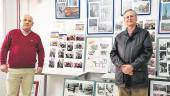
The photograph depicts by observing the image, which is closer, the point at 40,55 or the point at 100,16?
the point at 40,55

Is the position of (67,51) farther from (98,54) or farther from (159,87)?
(159,87)

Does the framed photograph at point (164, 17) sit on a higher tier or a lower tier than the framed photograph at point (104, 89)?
higher

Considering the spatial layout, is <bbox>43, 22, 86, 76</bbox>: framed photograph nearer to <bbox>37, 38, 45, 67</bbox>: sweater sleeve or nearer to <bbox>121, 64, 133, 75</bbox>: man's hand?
<bbox>37, 38, 45, 67</bbox>: sweater sleeve

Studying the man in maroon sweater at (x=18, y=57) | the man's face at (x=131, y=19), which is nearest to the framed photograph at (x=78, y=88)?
the man in maroon sweater at (x=18, y=57)

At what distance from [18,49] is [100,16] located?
123 cm

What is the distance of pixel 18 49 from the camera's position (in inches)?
121

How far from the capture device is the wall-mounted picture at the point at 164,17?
10.6ft

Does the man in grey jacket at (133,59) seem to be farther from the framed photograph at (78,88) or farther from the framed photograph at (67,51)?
the framed photograph at (67,51)

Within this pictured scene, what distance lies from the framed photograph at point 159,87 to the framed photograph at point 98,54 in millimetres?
681

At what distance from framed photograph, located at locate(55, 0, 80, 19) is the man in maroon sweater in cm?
74

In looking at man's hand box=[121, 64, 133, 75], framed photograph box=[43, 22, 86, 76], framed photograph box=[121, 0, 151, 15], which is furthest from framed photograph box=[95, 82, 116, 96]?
framed photograph box=[121, 0, 151, 15]

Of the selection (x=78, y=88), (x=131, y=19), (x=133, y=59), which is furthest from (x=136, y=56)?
(x=78, y=88)

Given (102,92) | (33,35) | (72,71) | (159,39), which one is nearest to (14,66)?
(33,35)

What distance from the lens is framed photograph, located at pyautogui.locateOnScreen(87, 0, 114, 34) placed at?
11.5 feet
